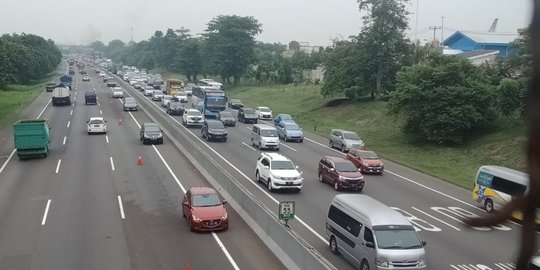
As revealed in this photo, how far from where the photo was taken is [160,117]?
183ft

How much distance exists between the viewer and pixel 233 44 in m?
113

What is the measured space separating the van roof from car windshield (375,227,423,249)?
0.25m

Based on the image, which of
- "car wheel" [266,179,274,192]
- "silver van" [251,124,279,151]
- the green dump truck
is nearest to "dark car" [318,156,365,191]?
"car wheel" [266,179,274,192]

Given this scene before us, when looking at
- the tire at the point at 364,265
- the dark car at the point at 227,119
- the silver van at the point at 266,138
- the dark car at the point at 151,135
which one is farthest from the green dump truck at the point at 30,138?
the tire at the point at 364,265

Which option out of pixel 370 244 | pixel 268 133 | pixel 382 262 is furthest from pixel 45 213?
pixel 268 133

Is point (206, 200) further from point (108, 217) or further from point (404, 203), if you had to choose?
point (404, 203)

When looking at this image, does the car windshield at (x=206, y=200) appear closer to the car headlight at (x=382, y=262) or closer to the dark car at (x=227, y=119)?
the car headlight at (x=382, y=262)

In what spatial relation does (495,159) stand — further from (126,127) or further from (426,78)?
(126,127)

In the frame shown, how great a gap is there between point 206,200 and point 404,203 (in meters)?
10.3

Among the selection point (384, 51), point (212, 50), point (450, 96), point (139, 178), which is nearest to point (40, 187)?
point (139, 178)

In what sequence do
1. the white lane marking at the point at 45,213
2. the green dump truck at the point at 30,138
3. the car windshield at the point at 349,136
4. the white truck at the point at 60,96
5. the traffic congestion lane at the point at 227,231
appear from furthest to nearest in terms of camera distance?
1. the white truck at the point at 60,96
2. the car windshield at the point at 349,136
3. the green dump truck at the point at 30,138
4. the white lane marking at the point at 45,213
5. the traffic congestion lane at the point at 227,231

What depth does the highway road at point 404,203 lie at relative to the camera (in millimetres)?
19234

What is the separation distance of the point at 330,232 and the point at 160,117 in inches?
1526

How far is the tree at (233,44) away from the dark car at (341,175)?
84657 millimetres
